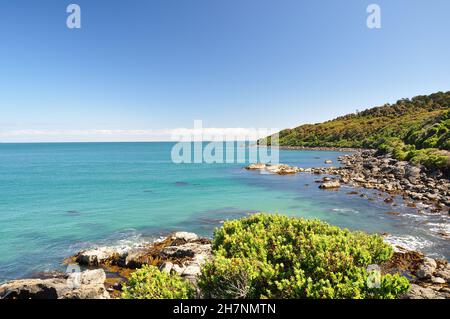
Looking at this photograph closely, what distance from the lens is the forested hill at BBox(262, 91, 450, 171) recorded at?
67794mm

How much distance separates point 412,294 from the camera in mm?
12312

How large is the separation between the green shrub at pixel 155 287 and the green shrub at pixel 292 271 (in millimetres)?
764

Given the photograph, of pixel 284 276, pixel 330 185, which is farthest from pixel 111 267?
pixel 330 185

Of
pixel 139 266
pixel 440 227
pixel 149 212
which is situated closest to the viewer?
pixel 139 266

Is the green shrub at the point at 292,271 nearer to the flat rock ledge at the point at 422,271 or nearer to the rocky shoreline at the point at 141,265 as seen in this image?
the rocky shoreline at the point at 141,265

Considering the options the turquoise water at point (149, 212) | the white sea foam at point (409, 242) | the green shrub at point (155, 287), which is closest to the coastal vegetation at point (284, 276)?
the green shrub at point (155, 287)

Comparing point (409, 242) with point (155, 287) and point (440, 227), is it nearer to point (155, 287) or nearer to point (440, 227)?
point (440, 227)

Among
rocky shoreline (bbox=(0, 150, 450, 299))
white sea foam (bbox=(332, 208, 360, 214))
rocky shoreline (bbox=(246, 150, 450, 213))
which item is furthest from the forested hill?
rocky shoreline (bbox=(0, 150, 450, 299))

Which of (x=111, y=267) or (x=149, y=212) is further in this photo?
(x=149, y=212)

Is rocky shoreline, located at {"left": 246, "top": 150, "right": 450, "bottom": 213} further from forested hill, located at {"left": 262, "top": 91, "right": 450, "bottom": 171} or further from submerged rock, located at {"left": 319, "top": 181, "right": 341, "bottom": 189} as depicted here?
forested hill, located at {"left": 262, "top": 91, "right": 450, "bottom": 171}

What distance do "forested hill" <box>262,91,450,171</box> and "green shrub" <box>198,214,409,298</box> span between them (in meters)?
51.1

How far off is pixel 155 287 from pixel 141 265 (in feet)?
35.0

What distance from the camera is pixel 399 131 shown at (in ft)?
382
